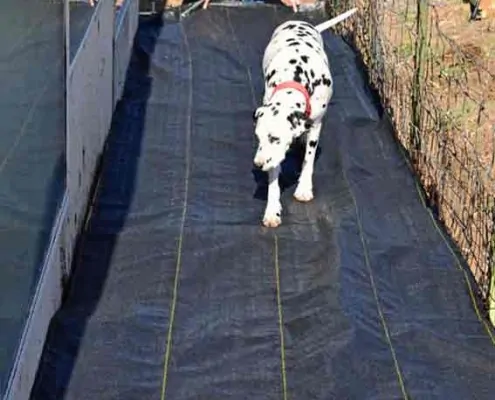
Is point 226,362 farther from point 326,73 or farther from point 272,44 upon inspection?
point 272,44

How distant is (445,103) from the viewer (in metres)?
8.75

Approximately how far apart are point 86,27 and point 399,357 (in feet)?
8.38

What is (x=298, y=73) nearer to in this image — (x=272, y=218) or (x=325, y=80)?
(x=325, y=80)

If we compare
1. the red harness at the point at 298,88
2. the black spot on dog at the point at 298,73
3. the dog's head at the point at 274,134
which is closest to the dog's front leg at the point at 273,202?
the dog's head at the point at 274,134

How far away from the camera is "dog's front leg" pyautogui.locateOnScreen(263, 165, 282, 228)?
6227mm

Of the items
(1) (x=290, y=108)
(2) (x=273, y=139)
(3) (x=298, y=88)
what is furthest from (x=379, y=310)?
(3) (x=298, y=88)

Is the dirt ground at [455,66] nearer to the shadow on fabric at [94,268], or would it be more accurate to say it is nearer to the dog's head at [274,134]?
the dog's head at [274,134]

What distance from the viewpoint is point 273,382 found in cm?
Result: 466

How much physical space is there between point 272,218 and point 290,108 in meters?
0.59

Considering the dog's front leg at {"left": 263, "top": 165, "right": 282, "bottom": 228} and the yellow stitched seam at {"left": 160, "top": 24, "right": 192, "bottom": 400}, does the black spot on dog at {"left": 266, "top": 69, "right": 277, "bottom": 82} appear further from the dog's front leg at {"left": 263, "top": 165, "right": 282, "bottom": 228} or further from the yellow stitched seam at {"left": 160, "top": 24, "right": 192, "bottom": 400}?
the yellow stitched seam at {"left": 160, "top": 24, "right": 192, "bottom": 400}

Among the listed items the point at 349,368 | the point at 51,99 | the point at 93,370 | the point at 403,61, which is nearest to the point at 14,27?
the point at 51,99

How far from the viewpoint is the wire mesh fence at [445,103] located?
6449 mm

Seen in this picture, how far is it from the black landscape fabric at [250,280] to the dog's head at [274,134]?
1.04 ft

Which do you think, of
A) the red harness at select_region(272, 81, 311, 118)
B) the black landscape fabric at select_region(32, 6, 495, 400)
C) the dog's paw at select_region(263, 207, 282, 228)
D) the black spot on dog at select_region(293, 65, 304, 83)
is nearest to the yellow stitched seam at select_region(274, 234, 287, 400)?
the black landscape fabric at select_region(32, 6, 495, 400)
